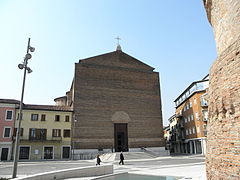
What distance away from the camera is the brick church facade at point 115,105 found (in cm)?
3525

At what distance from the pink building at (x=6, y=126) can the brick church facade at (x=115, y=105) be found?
9.38 meters

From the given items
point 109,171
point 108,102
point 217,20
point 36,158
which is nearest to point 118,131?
point 108,102

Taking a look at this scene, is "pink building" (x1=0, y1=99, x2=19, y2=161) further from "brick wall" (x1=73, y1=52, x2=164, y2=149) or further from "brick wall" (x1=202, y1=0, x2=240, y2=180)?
"brick wall" (x1=202, y1=0, x2=240, y2=180)

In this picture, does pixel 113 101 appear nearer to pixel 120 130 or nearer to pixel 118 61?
pixel 120 130

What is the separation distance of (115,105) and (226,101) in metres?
33.4

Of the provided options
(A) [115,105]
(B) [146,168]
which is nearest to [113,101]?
(A) [115,105]

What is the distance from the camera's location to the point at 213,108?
6.07 meters

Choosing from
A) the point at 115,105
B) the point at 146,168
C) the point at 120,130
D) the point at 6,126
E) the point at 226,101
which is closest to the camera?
the point at 226,101

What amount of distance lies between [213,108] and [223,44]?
7.39 ft

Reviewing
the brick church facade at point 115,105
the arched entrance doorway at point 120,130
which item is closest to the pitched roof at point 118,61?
the brick church facade at point 115,105

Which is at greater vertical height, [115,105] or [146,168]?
[115,105]

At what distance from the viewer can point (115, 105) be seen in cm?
3825

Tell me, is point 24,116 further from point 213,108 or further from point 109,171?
point 213,108

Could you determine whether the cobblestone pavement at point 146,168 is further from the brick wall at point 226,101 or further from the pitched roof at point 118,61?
the pitched roof at point 118,61
